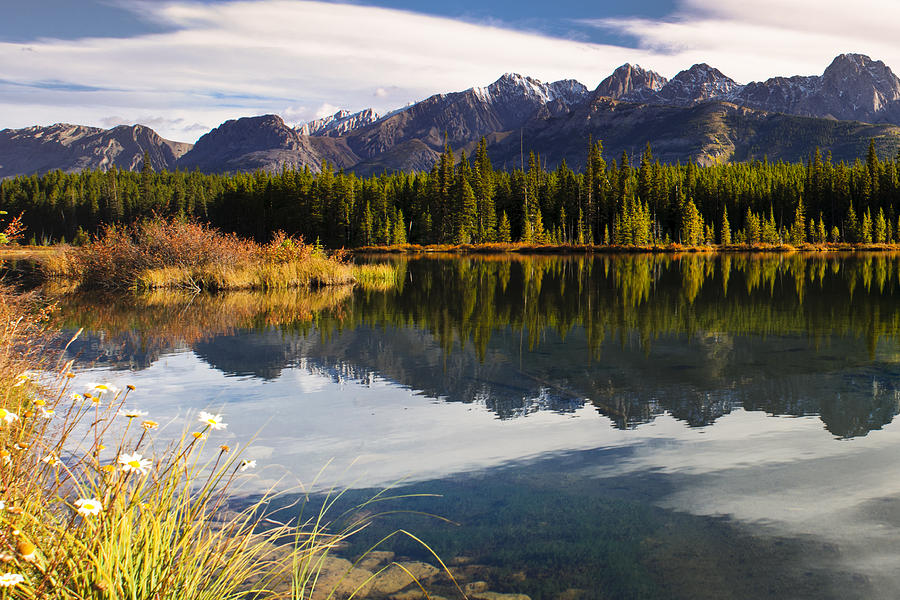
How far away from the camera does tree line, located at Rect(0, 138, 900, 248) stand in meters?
95.2

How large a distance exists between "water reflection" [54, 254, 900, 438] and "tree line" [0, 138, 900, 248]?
69992 millimetres

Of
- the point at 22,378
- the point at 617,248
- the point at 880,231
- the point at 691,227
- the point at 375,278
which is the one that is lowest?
the point at 375,278

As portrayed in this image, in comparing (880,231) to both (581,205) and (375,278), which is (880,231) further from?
(375,278)

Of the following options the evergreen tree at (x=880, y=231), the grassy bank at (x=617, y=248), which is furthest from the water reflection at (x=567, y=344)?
the evergreen tree at (x=880, y=231)

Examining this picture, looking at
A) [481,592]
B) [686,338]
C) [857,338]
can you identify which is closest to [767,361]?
[686,338]

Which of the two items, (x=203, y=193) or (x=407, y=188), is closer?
(x=407, y=188)

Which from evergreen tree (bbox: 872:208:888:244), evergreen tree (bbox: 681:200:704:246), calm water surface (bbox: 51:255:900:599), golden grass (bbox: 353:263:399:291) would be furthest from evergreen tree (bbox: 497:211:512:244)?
calm water surface (bbox: 51:255:900:599)

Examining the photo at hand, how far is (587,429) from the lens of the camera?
27.0 ft

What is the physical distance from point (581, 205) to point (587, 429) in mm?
96150

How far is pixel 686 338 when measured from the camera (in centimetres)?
1493

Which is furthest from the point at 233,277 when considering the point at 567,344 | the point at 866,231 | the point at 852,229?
the point at 852,229

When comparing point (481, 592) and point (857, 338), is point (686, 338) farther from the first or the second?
point (481, 592)

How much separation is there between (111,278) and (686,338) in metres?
25.5

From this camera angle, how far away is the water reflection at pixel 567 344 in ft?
31.8
